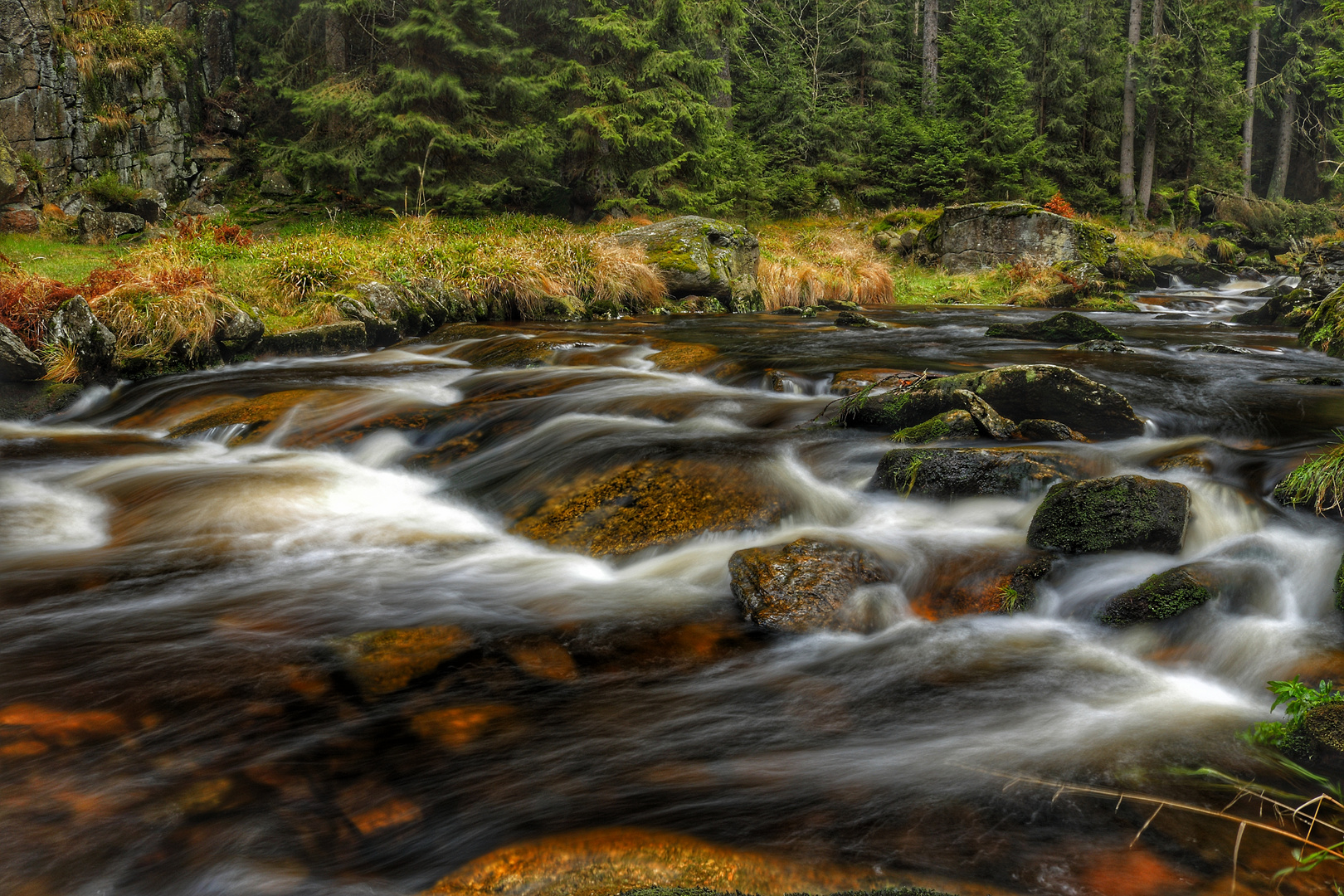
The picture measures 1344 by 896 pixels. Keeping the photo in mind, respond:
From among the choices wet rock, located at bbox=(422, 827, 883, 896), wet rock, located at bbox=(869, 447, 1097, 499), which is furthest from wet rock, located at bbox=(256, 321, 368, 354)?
wet rock, located at bbox=(422, 827, 883, 896)

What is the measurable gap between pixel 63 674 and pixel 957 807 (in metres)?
3.67

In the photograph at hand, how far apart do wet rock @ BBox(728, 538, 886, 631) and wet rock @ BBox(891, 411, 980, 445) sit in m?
1.96

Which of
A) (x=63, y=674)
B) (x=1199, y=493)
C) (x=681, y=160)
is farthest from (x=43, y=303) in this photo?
(x=681, y=160)

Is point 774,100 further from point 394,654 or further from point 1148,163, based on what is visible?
point 394,654

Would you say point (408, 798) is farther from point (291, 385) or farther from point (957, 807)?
point (291, 385)

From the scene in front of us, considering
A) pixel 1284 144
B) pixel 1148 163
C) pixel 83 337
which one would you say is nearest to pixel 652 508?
pixel 83 337

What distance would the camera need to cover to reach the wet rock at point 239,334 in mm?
10141

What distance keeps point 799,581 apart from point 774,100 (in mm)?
26623

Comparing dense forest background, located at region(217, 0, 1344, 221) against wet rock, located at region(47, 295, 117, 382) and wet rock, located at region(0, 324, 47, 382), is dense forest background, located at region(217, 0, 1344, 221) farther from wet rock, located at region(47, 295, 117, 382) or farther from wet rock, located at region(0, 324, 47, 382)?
wet rock, located at region(0, 324, 47, 382)

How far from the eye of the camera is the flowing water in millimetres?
2531

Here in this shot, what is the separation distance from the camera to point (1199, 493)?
5016 mm

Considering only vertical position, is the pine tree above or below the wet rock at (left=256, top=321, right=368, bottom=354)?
above

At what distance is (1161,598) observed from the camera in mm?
3898

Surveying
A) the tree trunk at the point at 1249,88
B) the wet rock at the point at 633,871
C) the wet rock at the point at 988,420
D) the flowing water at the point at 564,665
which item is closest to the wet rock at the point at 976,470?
the flowing water at the point at 564,665
